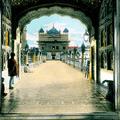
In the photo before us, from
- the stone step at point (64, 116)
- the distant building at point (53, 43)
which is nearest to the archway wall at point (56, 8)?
the stone step at point (64, 116)

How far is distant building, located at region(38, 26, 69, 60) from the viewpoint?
174 meters

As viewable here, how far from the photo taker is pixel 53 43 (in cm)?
18250

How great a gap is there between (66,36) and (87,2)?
175 metres

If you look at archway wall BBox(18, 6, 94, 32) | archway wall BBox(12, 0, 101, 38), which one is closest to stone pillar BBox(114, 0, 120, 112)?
archway wall BBox(12, 0, 101, 38)

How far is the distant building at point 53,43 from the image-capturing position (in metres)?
174

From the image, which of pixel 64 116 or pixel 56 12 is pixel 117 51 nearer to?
pixel 64 116

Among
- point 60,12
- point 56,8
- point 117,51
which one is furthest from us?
point 60,12

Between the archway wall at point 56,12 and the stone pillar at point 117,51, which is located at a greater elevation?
the archway wall at point 56,12

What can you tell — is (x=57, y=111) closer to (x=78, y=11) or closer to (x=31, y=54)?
(x=78, y=11)

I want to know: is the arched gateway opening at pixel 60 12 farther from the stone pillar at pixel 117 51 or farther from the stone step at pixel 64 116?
the stone step at pixel 64 116


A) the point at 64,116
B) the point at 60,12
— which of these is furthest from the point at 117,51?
the point at 60,12

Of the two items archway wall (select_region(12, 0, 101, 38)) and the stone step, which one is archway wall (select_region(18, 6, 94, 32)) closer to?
archway wall (select_region(12, 0, 101, 38))

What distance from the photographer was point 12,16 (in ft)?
75.5

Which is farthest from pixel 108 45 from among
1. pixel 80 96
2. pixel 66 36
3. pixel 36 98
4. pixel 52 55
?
pixel 66 36
